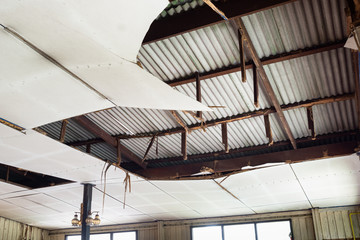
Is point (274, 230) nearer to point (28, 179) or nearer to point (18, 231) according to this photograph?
point (28, 179)

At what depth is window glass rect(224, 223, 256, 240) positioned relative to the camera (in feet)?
35.9

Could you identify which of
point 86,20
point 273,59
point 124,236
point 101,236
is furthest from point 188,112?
point 101,236

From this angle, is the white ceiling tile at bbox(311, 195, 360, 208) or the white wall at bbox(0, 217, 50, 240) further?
the white wall at bbox(0, 217, 50, 240)

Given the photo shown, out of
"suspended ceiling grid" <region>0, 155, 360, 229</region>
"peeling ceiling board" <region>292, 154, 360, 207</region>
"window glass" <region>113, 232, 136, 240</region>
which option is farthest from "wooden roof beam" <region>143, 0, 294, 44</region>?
"window glass" <region>113, 232, 136, 240</region>

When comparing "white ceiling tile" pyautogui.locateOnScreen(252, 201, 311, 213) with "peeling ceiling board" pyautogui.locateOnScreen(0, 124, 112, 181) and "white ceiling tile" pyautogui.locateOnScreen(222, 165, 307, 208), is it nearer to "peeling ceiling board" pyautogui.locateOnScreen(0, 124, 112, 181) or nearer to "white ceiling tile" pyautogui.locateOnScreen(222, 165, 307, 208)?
"white ceiling tile" pyautogui.locateOnScreen(222, 165, 307, 208)

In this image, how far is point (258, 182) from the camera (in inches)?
311

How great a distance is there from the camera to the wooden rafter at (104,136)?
6.24 metres

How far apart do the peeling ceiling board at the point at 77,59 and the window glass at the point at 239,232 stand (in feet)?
28.0

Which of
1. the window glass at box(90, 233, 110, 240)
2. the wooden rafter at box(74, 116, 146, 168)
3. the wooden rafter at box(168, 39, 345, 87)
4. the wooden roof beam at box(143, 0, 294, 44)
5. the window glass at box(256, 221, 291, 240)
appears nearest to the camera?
the wooden roof beam at box(143, 0, 294, 44)

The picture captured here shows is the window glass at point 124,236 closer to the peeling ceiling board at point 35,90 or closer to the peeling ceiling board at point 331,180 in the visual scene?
the peeling ceiling board at point 331,180

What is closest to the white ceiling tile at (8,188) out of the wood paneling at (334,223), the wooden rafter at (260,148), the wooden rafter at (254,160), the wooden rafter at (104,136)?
the wooden rafter at (104,136)

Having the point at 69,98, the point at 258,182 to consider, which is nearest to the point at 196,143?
the point at 258,182

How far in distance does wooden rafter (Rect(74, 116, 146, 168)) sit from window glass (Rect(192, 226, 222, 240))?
481cm

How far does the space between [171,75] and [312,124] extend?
2494 mm
